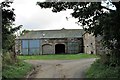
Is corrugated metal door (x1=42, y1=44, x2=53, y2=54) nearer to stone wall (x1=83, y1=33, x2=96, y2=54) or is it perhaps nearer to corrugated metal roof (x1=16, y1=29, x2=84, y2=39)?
corrugated metal roof (x1=16, y1=29, x2=84, y2=39)

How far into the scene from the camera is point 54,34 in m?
73.0

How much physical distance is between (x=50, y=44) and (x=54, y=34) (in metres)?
3.23

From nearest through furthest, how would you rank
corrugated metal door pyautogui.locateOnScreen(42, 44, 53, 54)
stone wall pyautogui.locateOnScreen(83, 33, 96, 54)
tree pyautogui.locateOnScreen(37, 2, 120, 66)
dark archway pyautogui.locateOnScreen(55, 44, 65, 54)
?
1. tree pyautogui.locateOnScreen(37, 2, 120, 66)
2. stone wall pyautogui.locateOnScreen(83, 33, 96, 54)
3. corrugated metal door pyautogui.locateOnScreen(42, 44, 53, 54)
4. dark archway pyautogui.locateOnScreen(55, 44, 65, 54)

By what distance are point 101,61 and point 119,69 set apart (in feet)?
24.9

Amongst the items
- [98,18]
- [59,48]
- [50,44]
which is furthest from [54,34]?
[98,18]

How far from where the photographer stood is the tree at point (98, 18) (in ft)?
66.1

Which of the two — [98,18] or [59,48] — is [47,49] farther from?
[98,18]

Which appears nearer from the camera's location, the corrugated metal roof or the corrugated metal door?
the corrugated metal door

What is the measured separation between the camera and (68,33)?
73.2 metres

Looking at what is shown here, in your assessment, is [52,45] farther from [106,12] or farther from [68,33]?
[106,12]

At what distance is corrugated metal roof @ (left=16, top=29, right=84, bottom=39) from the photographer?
7188 centimetres

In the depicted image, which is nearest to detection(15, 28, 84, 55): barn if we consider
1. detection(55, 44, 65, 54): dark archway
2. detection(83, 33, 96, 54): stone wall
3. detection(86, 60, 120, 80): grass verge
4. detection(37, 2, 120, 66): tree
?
detection(55, 44, 65, 54): dark archway

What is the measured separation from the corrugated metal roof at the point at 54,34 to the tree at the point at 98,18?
47.7m

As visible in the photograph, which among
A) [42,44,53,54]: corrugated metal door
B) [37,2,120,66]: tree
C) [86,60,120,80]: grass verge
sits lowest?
[86,60,120,80]: grass verge
